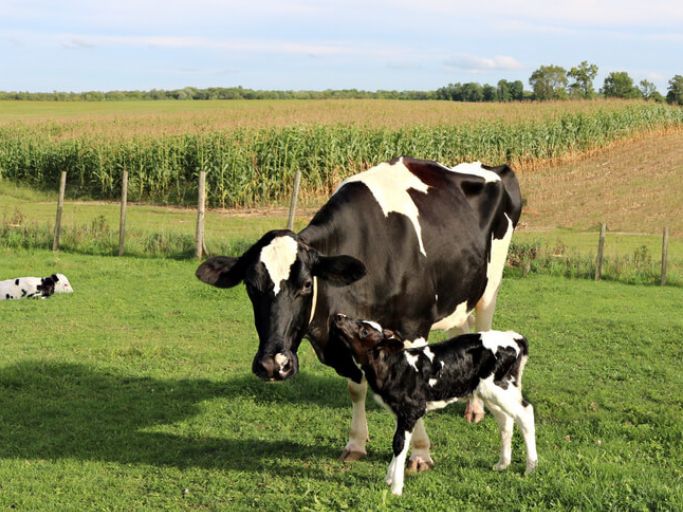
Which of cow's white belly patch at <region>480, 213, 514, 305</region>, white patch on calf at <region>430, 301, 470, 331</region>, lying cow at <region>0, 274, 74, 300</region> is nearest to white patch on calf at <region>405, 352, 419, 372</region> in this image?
white patch on calf at <region>430, 301, 470, 331</region>

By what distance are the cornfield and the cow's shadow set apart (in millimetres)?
20372

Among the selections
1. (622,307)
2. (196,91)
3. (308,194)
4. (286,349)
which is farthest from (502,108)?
(196,91)

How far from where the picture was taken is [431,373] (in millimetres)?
6520

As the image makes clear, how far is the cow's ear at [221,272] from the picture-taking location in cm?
675

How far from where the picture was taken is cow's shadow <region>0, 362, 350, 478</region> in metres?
7.74

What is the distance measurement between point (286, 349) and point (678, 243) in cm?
2123

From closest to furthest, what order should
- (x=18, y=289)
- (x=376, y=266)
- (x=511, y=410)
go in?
(x=511, y=410) < (x=376, y=266) < (x=18, y=289)

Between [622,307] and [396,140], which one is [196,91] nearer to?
[396,140]

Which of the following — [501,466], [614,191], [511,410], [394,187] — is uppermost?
[394,187]

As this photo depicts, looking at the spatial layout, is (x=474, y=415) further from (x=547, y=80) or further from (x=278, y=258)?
(x=547, y=80)

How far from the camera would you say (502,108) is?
159 feet

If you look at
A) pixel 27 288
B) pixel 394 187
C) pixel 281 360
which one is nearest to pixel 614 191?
pixel 27 288

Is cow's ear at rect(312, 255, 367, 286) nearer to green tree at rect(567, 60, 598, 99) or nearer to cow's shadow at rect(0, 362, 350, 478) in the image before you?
cow's shadow at rect(0, 362, 350, 478)

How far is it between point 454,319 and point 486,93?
99.9 meters
